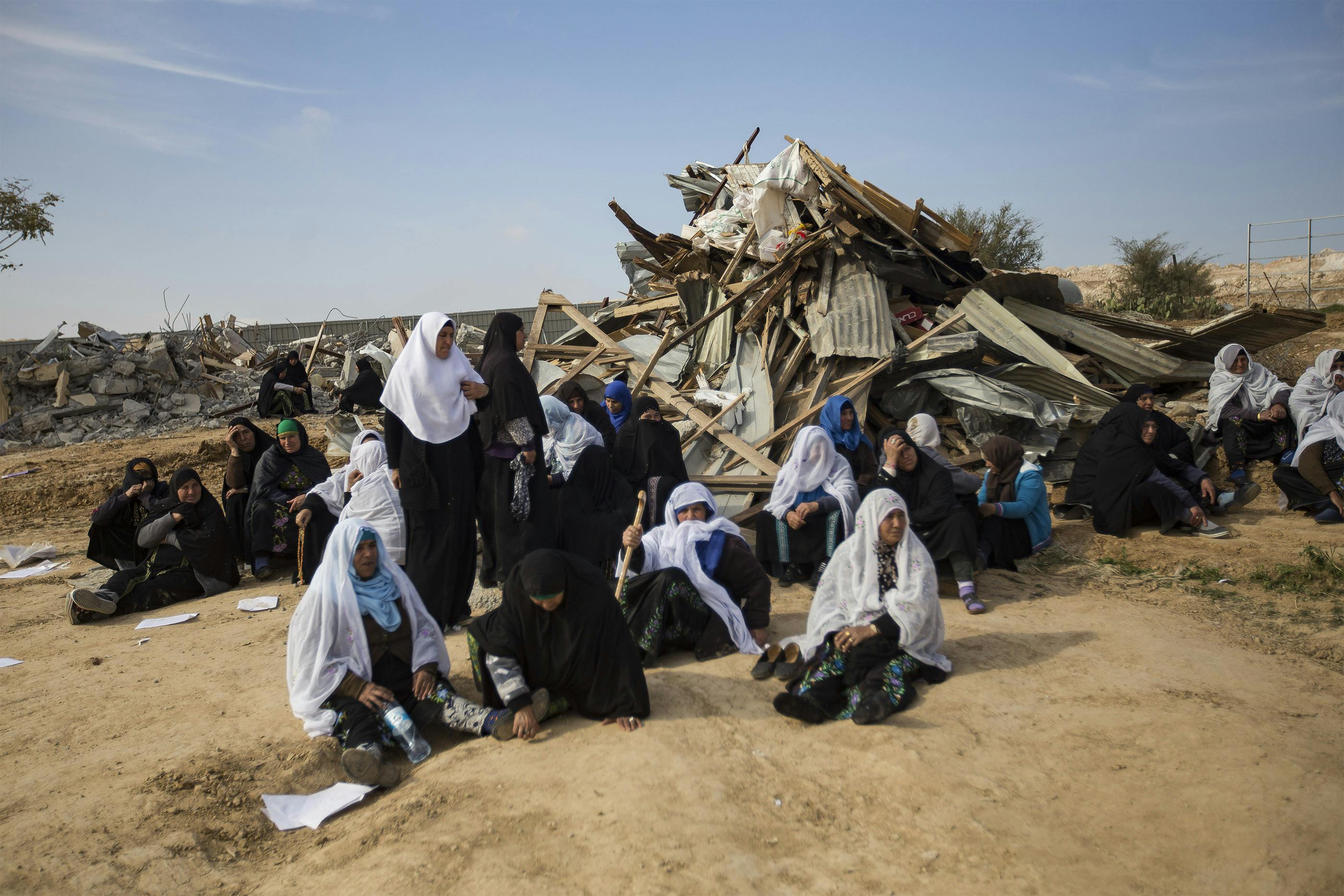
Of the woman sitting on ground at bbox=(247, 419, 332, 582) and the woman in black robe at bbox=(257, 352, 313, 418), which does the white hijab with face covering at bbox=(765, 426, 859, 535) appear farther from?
the woman in black robe at bbox=(257, 352, 313, 418)

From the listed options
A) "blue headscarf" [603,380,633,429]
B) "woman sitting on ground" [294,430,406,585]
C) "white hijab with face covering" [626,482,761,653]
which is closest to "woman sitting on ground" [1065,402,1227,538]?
"white hijab with face covering" [626,482,761,653]

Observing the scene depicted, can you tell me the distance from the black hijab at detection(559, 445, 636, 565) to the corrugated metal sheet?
2548mm

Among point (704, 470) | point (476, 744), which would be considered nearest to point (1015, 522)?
point (704, 470)

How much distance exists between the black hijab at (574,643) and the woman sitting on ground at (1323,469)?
543 centimetres

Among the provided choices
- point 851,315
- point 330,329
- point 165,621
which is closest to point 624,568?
point 165,621

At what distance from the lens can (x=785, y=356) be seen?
8086 mm

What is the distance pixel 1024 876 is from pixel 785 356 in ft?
19.6

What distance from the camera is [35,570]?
23.1ft

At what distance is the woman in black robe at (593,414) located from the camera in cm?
642

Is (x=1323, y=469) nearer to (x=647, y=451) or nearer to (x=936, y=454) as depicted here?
(x=936, y=454)

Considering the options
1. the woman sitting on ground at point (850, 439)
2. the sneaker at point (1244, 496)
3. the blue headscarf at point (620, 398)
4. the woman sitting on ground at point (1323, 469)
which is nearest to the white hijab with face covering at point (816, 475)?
the woman sitting on ground at point (850, 439)

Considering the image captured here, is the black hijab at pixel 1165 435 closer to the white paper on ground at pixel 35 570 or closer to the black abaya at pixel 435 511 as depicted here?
the black abaya at pixel 435 511

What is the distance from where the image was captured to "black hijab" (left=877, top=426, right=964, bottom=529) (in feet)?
17.2

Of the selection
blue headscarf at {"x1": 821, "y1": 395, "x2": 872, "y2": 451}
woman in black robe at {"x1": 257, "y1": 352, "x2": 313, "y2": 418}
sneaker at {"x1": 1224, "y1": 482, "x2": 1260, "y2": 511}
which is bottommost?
sneaker at {"x1": 1224, "y1": 482, "x2": 1260, "y2": 511}
